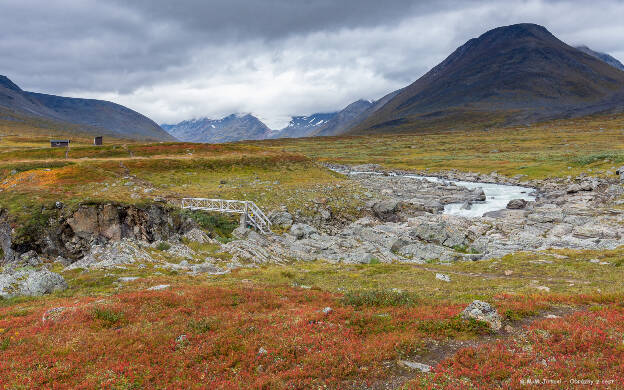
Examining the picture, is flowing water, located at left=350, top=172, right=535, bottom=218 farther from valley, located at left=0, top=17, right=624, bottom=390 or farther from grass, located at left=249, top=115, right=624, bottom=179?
grass, located at left=249, top=115, right=624, bottom=179

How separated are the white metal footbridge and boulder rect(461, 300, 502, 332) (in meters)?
27.7

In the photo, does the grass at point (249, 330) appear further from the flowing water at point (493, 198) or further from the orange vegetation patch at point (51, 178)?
the flowing water at point (493, 198)

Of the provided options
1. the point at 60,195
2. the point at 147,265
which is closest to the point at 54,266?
the point at 147,265

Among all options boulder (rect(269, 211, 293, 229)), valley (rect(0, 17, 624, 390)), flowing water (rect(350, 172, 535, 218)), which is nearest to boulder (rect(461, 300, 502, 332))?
valley (rect(0, 17, 624, 390))

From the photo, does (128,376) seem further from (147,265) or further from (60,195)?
(60,195)

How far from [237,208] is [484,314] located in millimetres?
34795

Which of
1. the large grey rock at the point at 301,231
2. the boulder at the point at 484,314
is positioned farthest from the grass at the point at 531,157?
the boulder at the point at 484,314

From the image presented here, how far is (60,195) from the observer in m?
38.9

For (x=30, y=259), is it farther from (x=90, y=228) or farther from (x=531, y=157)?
(x=531, y=157)

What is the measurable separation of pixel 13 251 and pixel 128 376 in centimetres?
3216

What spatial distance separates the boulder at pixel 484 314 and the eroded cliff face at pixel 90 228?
3302 centimetres

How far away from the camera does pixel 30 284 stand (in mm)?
18422

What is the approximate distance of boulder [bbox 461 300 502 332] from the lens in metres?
12.7

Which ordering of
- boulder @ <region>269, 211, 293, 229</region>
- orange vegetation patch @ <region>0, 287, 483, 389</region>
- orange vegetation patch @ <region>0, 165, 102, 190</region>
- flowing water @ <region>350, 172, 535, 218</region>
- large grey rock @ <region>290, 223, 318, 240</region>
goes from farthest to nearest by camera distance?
1. flowing water @ <region>350, 172, 535, 218</region>
2. orange vegetation patch @ <region>0, 165, 102, 190</region>
3. boulder @ <region>269, 211, 293, 229</region>
4. large grey rock @ <region>290, 223, 318, 240</region>
5. orange vegetation patch @ <region>0, 287, 483, 389</region>
